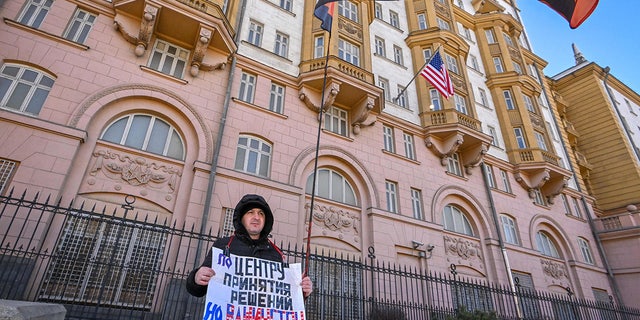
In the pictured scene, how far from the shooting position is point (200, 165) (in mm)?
11883

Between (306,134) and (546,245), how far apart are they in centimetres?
1778

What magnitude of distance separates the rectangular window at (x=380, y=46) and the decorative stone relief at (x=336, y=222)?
11.4 metres

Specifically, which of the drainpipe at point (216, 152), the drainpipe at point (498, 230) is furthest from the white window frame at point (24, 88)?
the drainpipe at point (498, 230)

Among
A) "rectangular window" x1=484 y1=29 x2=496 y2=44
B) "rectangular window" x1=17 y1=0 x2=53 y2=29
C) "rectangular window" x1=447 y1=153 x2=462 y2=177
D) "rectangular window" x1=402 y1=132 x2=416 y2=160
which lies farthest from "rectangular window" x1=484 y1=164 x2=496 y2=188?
"rectangular window" x1=17 y1=0 x2=53 y2=29

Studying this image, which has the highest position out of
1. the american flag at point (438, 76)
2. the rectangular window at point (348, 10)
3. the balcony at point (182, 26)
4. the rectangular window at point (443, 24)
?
the rectangular window at point (443, 24)

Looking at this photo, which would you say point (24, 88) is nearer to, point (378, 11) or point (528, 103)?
point (378, 11)

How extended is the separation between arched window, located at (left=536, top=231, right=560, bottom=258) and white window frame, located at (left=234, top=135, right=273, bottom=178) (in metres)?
17.9

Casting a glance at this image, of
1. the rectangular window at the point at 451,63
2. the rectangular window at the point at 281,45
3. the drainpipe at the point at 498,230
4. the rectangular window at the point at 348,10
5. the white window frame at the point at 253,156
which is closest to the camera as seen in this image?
the white window frame at the point at 253,156

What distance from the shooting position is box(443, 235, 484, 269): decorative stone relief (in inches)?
656

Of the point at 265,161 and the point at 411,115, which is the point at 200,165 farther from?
the point at 411,115

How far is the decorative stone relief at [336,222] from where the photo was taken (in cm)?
1377

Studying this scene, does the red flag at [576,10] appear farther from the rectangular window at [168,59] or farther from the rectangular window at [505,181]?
the rectangular window at [168,59]

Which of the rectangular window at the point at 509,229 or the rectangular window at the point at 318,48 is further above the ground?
the rectangular window at the point at 318,48

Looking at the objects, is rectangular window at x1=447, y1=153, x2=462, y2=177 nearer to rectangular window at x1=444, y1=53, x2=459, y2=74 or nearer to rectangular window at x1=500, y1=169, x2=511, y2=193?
rectangular window at x1=500, y1=169, x2=511, y2=193
